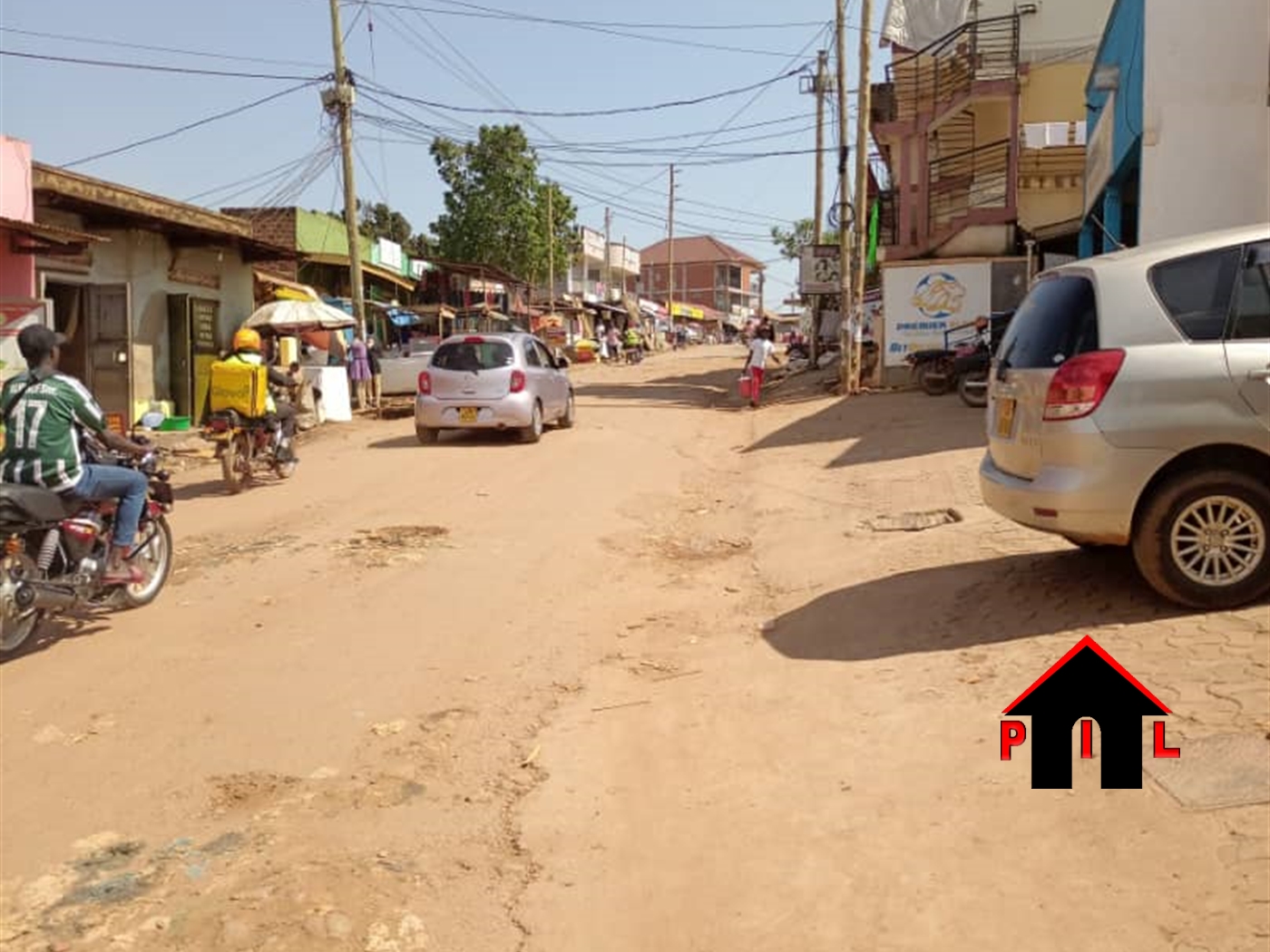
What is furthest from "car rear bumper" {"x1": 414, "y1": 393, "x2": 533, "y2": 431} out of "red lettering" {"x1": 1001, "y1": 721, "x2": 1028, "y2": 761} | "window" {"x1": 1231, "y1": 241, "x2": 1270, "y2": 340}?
"red lettering" {"x1": 1001, "y1": 721, "x2": 1028, "y2": 761}

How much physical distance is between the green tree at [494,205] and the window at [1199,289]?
40.8 meters

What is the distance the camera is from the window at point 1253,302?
514 cm

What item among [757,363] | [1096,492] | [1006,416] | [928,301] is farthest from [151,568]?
[928,301]

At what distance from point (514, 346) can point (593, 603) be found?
27.7ft

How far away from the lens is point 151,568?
712cm

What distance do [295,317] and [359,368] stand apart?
2361 millimetres

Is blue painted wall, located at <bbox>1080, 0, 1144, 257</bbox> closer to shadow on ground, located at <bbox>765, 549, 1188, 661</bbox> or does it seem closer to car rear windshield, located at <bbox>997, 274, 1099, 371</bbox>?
car rear windshield, located at <bbox>997, 274, 1099, 371</bbox>

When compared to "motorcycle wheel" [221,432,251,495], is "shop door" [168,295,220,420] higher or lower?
higher

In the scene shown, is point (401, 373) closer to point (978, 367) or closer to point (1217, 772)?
point (978, 367)

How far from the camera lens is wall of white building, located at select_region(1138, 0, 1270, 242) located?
11.7 metres

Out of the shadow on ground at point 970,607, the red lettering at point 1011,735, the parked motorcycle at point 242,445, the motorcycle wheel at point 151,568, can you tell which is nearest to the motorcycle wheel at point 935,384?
Result: the parked motorcycle at point 242,445

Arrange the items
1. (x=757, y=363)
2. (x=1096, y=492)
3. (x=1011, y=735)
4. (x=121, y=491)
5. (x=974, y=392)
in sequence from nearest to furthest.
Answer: (x=1011, y=735), (x=1096, y=492), (x=121, y=491), (x=974, y=392), (x=757, y=363)

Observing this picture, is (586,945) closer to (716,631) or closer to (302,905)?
(302,905)

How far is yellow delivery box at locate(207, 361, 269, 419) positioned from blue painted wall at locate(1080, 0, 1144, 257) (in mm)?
10277
